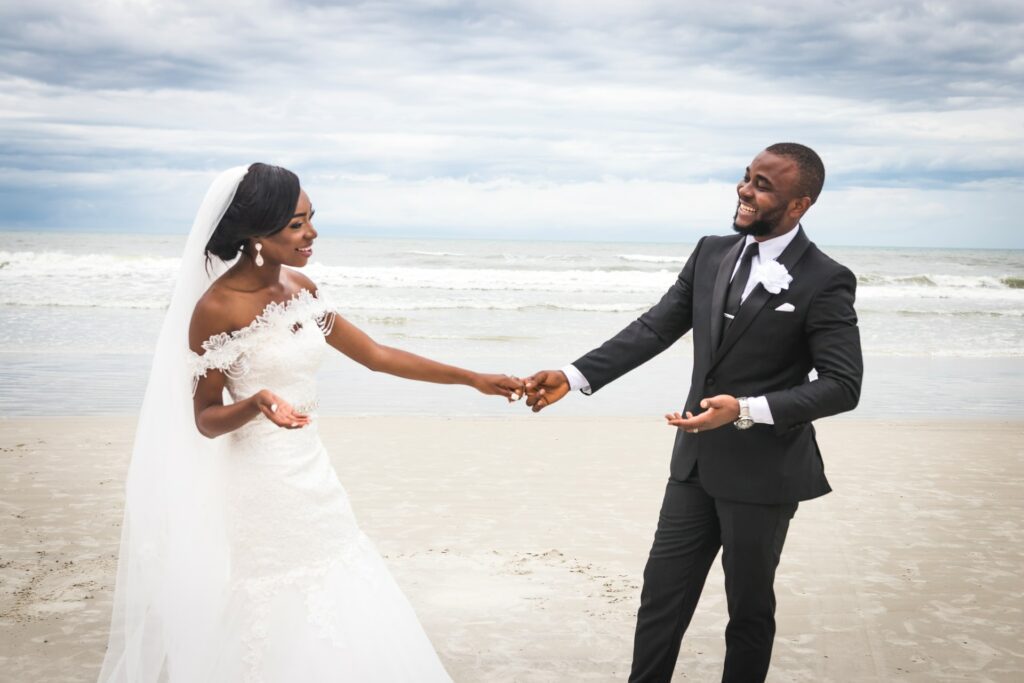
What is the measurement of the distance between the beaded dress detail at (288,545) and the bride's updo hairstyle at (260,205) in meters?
0.26

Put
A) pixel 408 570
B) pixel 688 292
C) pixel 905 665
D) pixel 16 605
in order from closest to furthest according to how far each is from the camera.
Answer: pixel 688 292, pixel 905 665, pixel 16 605, pixel 408 570

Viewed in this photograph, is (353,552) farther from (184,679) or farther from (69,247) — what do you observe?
(69,247)

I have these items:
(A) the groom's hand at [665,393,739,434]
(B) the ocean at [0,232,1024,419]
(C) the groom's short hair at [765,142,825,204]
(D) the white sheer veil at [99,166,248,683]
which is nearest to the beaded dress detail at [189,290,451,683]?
(D) the white sheer veil at [99,166,248,683]

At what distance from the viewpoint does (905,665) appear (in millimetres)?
4453

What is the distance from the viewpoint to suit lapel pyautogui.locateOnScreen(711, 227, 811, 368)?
3.23m

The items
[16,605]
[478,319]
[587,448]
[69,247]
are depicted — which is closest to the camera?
[16,605]

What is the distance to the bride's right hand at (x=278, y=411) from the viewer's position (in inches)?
→ 112

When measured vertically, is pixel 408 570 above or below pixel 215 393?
below

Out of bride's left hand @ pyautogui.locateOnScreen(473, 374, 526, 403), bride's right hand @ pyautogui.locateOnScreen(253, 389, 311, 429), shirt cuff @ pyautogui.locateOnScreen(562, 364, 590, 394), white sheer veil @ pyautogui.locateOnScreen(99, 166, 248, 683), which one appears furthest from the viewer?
bride's left hand @ pyautogui.locateOnScreen(473, 374, 526, 403)

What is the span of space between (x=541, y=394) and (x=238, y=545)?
1428 mm

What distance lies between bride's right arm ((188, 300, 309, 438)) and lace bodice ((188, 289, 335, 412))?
0.03 metres

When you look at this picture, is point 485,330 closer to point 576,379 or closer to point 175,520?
point 576,379

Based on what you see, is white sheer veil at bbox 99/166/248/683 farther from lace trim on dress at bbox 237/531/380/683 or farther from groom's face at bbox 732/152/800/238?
groom's face at bbox 732/152/800/238

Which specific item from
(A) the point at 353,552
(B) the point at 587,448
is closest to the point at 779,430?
(A) the point at 353,552
